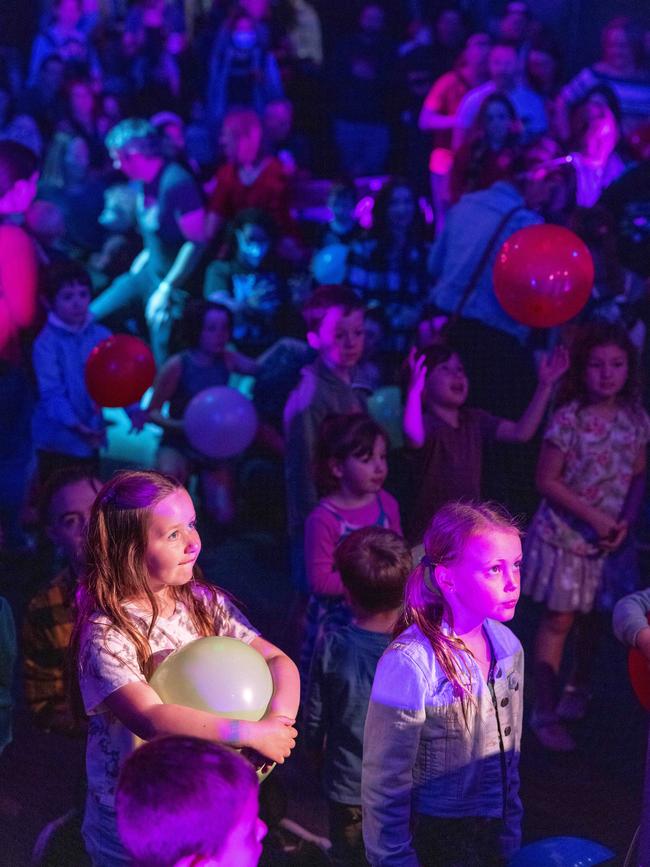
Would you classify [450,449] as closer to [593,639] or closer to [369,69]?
[593,639]

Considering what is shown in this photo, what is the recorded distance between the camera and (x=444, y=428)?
12.2 ft

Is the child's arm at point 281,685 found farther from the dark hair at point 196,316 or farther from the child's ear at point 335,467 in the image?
the dark hair at point 196,316

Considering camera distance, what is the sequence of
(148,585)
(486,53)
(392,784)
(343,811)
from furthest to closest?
(486,53), (343,811), (148,585), (392,784)

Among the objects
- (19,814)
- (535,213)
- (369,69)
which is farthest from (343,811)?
(369,69)

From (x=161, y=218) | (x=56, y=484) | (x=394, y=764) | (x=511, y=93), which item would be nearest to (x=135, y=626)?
(x=394, y=764)

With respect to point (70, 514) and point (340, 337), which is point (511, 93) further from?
point (70, 514)

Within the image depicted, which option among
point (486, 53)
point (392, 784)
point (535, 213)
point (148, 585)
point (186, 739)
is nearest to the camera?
point (186, 739)

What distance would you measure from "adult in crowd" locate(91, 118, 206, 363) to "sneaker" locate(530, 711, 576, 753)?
3707 mm

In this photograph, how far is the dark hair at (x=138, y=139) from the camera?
660cm

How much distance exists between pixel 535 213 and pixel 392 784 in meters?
3.65

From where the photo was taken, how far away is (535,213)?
506 cm

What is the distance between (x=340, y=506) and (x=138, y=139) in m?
4.16

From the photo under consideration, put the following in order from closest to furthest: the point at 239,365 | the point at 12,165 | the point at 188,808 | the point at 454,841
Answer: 1. the point at 188,808
2. the point at 454,841
3. the point at 12,165
4. the point at 239,365

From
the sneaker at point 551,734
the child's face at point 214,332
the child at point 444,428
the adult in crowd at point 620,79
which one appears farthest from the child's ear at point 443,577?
the adult in crowd at point 620,79
